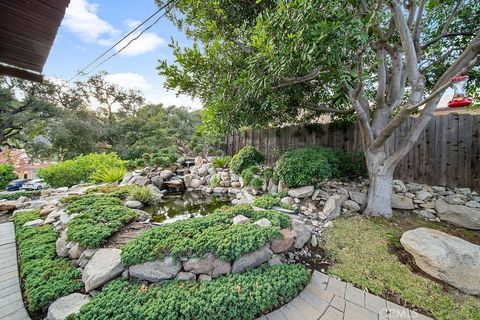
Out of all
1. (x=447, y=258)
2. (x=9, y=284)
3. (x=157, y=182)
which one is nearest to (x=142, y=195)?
(x=157, y=182)

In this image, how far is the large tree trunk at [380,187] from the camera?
11.1 ft

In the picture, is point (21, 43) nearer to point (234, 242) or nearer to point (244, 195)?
point (234, 242)

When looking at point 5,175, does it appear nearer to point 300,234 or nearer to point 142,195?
point 142,195

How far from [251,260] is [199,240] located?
0.63 metres

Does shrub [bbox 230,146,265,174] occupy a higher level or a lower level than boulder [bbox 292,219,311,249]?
higher

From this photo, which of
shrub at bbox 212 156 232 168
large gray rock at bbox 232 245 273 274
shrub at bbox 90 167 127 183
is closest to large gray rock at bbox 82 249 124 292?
large gray rock at bbox 232 245 273 274

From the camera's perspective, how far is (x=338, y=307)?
185cm

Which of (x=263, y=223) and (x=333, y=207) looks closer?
(x=263, y=223)

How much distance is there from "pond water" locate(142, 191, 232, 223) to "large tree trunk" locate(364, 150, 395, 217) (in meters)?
3.22

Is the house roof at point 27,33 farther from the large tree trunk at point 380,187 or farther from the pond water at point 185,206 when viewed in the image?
the large tree trunk at point 380,187

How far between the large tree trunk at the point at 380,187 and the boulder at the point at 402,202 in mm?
341

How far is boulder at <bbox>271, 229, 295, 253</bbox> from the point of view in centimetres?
242

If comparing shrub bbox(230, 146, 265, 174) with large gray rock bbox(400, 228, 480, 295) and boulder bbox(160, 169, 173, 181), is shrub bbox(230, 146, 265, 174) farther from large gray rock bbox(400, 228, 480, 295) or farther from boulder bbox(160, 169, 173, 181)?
large gray rock bbox(400, 228, 480, 295)

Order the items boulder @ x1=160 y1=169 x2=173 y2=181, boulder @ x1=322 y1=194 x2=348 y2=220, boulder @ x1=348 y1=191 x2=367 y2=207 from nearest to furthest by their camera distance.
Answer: boulder @ x1=322 y1=194 x2=348 y2=220 < boulder @ x1=348 y1=191 x2=367 y2=207 < boulder @ x1=160 y1=169 x2=173 y2=181
